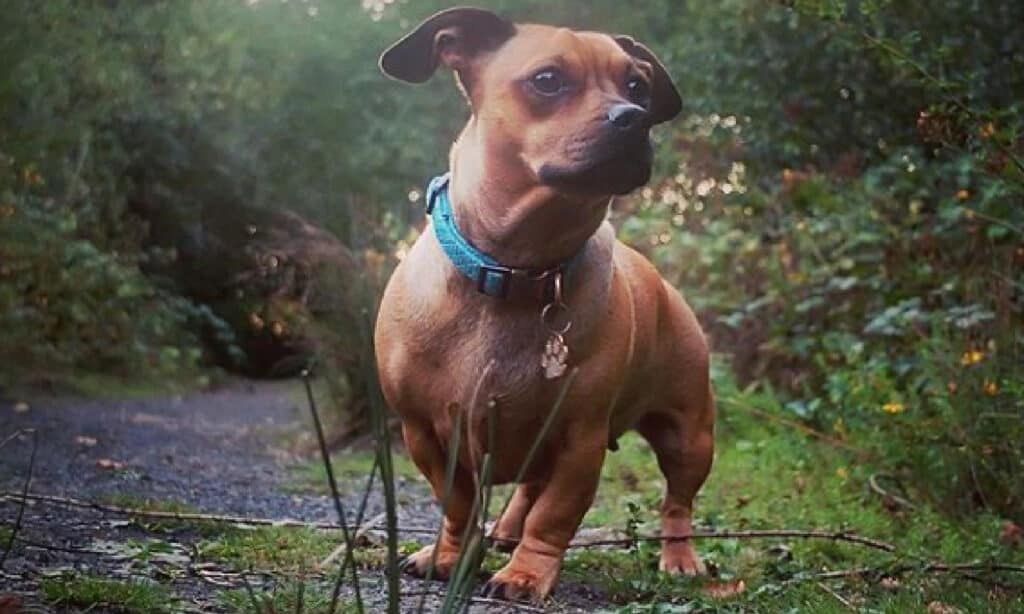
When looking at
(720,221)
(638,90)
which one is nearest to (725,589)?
(638,90)

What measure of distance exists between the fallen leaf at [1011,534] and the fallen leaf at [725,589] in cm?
101

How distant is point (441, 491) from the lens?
3314 millimetres

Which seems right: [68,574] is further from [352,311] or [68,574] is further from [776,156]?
[776,156]

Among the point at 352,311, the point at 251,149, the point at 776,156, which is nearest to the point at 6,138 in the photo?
the point at 352,311

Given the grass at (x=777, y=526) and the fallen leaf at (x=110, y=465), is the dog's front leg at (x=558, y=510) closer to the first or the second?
the grass at (x=777, y=526)

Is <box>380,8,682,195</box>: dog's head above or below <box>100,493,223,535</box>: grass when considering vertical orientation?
above

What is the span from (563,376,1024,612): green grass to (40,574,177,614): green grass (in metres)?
1.01

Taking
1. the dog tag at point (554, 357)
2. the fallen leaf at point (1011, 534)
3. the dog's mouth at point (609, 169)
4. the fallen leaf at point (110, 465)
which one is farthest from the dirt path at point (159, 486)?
the fallen leaf at point (1011, 534)

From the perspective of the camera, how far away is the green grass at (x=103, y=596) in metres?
2.42

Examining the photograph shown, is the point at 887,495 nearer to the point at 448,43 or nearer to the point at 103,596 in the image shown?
the point at 448,43

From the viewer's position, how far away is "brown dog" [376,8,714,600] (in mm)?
3107

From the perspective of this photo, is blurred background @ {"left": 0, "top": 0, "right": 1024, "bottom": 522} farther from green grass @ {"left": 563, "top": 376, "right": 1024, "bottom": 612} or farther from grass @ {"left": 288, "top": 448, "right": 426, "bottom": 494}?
grass @ {"left": 288, "top": 448, "right": 426, "bottom": 494}

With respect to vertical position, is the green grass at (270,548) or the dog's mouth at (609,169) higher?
the dog's mouth at (609,169)

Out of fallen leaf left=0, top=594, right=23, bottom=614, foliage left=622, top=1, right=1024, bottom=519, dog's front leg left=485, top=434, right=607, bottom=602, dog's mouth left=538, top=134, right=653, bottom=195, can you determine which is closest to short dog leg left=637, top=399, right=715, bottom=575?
dog's front leg left=485, top=434, right=607, bottom=602
